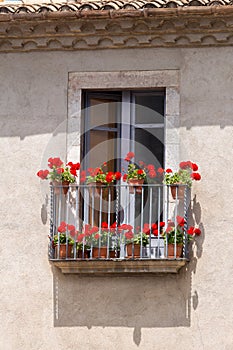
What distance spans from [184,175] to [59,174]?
1398 mm

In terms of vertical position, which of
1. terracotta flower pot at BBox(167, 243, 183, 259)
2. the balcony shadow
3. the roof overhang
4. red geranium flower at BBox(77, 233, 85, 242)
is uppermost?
the roof overhang

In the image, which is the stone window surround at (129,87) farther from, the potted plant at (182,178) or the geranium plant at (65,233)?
the geranium plant at (65,233)

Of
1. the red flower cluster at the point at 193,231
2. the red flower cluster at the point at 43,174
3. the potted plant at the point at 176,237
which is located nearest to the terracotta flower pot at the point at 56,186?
the red flower cluster at the point at 43,174

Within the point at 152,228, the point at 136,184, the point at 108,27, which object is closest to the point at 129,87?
the point at 108,27

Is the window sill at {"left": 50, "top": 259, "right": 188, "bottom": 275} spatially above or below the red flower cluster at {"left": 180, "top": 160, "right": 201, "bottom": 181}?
below

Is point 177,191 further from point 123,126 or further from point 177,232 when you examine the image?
point 123,126

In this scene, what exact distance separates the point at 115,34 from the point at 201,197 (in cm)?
212

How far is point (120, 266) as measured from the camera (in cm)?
1440

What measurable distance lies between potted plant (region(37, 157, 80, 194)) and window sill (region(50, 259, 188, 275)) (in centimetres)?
87

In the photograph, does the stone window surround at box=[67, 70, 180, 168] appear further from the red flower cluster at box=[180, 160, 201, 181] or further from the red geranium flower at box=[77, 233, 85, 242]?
the red geranium flower at box=[77, 233, 85, 242]

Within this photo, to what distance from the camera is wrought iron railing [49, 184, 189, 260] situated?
14.4 m

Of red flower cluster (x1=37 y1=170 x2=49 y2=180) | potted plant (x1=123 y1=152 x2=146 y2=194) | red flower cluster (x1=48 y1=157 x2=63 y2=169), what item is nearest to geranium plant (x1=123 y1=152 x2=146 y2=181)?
potted plant (x1=123 y1=152 x2=146 y2=194)

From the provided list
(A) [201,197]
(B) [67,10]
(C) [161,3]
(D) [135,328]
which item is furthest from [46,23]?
(D) [135,328]

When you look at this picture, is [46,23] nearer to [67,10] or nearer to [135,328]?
[67,10]
